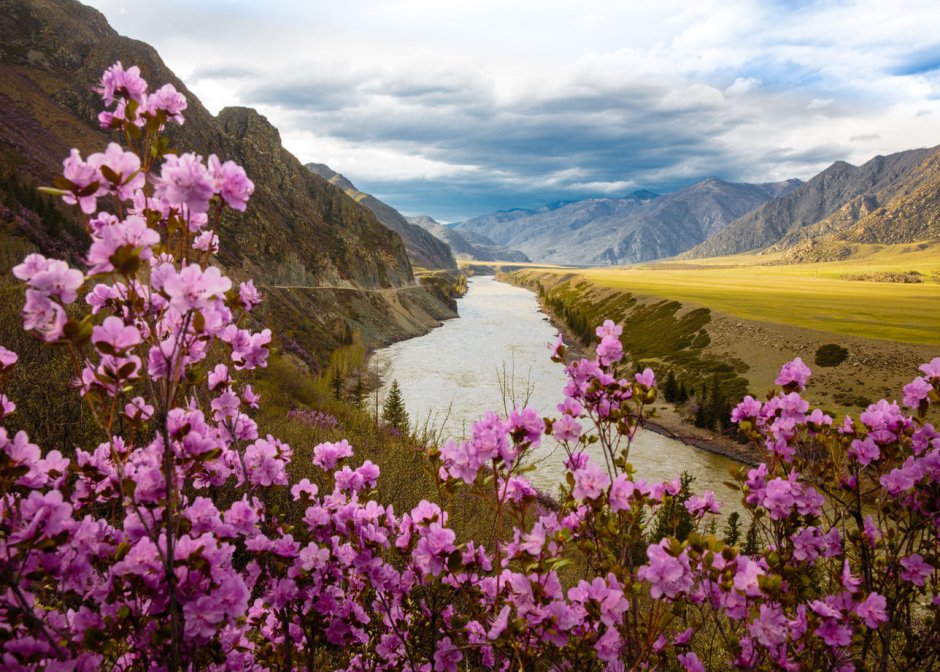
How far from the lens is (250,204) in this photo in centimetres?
6569

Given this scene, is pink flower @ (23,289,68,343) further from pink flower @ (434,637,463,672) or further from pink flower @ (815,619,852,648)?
pink flower @ (815,619,852,648)

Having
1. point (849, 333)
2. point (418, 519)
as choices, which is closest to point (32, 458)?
point (418, 519)

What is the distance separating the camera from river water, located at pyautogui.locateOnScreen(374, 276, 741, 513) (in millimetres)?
27641

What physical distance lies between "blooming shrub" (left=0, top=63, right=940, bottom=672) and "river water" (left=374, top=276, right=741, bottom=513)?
4.14 meters

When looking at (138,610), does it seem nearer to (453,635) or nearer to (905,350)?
(453,635)

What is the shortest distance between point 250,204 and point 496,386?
44515mm

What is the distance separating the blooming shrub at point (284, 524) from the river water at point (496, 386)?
4.14m

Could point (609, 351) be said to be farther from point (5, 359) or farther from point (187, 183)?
point (5, 359)

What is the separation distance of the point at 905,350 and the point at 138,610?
52.4 meters

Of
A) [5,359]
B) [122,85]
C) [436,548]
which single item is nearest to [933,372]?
[436,548]

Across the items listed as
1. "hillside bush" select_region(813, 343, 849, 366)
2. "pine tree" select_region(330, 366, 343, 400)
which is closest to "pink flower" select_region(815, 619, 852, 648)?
"pine tree" select_region(330, 366, 343, 400)

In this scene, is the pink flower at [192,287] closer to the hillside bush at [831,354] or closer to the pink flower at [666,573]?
the pink flower at [666,573]

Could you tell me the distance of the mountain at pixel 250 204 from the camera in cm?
3888

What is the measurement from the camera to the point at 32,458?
7.80ft
